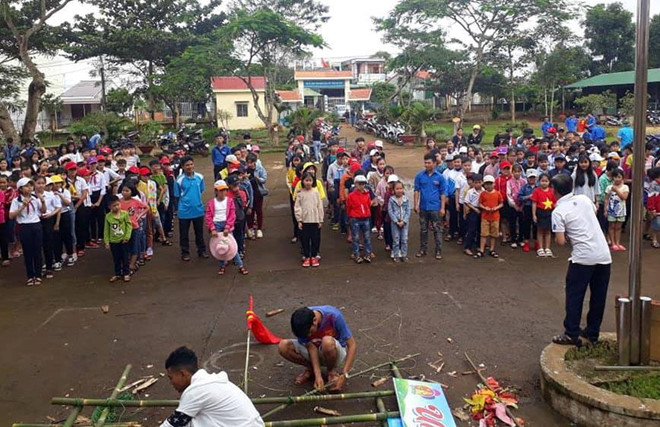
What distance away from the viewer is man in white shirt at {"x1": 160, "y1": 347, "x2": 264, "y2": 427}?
10.3 feet

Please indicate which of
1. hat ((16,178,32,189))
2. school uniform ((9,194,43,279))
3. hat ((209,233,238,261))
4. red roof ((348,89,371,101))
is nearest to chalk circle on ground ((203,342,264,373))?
hat ((209,233,238,261))

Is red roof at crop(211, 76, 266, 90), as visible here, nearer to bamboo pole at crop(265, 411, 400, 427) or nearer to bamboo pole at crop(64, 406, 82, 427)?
bamboo pole at crop(64, 406, 82, 427)

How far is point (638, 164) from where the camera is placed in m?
4.43

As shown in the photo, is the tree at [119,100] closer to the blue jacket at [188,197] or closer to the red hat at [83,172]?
the red hat at [83,172]

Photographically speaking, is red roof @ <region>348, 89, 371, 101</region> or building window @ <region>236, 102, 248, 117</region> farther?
red roof @ <region>348, 89, 371, 101</region>

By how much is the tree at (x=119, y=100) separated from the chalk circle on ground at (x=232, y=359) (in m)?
28.2

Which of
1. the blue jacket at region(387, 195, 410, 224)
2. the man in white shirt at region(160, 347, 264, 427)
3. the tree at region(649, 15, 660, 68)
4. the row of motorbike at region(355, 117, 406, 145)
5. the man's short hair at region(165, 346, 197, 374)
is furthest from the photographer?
the tree at region(649, 15, 660, 68)

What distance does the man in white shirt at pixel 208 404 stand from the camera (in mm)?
3127

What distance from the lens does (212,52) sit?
2289 centimetres

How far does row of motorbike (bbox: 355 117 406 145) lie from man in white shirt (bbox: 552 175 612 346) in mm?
18940

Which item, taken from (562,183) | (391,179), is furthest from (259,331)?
(391,179)

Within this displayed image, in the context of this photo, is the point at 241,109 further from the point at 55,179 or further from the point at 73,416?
A: the point at 73,416

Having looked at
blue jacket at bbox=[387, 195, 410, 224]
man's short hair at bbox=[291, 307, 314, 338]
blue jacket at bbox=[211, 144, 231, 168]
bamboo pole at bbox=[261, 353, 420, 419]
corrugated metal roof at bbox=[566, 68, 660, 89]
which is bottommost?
bamboo pole at bbox=[261, 353, 420, 419]

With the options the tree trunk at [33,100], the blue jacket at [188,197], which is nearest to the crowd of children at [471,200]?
the blue jacket at [188,197]
